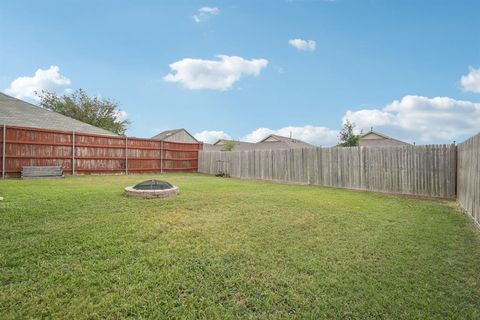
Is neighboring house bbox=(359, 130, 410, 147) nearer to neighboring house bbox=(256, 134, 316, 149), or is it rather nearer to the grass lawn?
neighboring house bbox=(256, 134, 316, 149)

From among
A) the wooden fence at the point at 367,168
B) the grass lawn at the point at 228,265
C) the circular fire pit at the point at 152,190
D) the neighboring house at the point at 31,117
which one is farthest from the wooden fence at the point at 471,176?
the neighboring house at the point at 31,117

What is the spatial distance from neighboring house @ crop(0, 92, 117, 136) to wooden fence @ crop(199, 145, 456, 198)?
10315 mm

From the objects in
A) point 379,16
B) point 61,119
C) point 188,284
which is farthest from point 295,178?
point 61,119

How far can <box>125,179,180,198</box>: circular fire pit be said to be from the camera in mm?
6289

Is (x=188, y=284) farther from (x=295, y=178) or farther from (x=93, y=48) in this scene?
(x=93, y=48)

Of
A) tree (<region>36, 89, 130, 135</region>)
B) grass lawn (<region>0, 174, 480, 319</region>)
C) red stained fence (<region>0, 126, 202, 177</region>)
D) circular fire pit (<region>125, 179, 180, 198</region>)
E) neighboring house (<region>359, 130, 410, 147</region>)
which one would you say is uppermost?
tree (<region>36, 89, 130, 135</region>)

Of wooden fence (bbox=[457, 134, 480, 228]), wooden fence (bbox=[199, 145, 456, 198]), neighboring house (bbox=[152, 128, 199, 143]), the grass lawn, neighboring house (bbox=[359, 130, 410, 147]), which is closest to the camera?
the grass lawn

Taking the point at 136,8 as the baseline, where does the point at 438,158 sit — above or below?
below

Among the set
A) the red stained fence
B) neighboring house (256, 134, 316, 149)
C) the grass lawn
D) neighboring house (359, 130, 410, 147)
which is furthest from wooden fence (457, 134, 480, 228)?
neighboring house (256, 134, 316, 149)

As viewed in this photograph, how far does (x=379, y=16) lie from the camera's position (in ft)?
30.7

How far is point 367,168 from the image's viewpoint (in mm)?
9891

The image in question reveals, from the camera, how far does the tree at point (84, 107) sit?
27.2 metres

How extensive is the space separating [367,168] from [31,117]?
17.1 metres

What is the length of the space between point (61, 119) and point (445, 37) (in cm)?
1894
